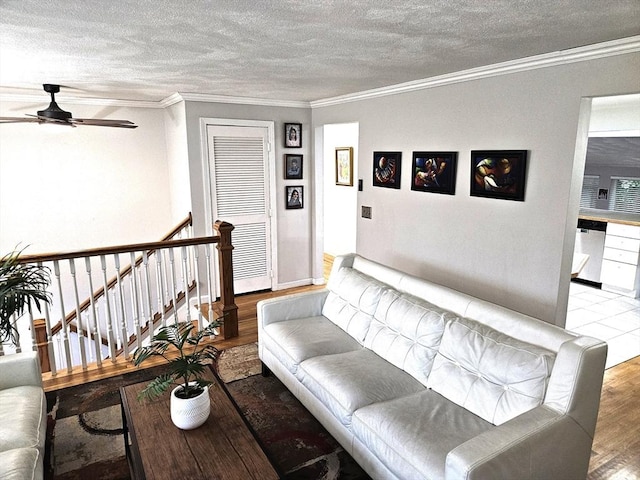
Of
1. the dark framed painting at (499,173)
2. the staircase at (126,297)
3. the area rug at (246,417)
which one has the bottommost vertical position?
the area rug at (246,417)

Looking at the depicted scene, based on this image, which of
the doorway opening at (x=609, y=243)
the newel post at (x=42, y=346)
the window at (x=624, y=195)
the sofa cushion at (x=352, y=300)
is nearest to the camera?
the sofa cushion at (x=352, y=300)

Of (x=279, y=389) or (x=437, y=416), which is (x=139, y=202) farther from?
(x=437, y=416)

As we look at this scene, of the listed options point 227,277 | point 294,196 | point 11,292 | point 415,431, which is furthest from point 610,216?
point 11,292

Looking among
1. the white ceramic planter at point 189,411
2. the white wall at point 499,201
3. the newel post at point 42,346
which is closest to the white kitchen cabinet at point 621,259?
the white wall at point 499,201

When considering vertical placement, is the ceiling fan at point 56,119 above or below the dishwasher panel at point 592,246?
above

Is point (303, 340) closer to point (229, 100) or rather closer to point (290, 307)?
point (290, 307)

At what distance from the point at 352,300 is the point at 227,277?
4.23 feet

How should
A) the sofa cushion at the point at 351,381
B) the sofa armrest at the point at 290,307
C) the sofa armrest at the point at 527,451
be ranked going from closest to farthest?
the sofa armrest at the point at 527,451 → the sofa cushion at the point at 351,381 → the sofa armrest at the point at 290,307

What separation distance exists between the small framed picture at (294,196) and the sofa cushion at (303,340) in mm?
2425

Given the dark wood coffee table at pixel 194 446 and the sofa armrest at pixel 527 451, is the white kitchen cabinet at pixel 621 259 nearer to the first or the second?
the sofa armrest at pixel 527 451

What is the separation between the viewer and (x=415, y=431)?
1.92m

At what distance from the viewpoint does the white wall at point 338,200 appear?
686 centimetres

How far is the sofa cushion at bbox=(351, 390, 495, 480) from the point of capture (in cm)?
179

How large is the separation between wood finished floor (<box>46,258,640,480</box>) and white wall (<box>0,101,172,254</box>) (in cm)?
247
